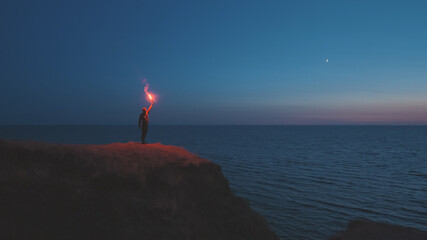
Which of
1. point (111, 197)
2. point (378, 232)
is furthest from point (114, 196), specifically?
point (378, 232)

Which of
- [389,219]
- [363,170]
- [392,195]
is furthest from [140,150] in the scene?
[363,170]

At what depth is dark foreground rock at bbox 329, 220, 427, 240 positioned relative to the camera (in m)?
16.6

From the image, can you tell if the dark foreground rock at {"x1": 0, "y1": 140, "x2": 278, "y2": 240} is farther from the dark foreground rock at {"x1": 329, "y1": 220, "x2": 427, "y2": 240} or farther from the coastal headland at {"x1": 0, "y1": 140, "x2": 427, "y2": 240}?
the dark foreground rock at {"x1": 329, "y1": 220, "x2": 427, "y2": 240}

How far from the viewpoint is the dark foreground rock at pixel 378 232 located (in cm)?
1661

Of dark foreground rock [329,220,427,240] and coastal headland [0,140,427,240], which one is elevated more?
coastal headland [0,140,427,240]

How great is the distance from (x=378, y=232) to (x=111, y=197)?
59.3 feet

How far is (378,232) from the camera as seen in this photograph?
17391 mm

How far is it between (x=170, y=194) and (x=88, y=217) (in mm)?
3875

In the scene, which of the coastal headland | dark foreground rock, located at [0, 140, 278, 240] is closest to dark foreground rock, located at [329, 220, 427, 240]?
the coastal headland

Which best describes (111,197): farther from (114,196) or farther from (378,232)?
(378,232)

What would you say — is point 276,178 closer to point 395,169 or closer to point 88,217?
point 395,169

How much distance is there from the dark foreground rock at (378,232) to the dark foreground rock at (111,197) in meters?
7.01

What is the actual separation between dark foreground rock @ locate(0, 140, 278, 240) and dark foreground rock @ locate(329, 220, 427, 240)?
23.0 ft

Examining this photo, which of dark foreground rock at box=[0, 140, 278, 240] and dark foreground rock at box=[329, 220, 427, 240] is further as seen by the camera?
dark foreground rock at box=[329, 220, 427, 240]
